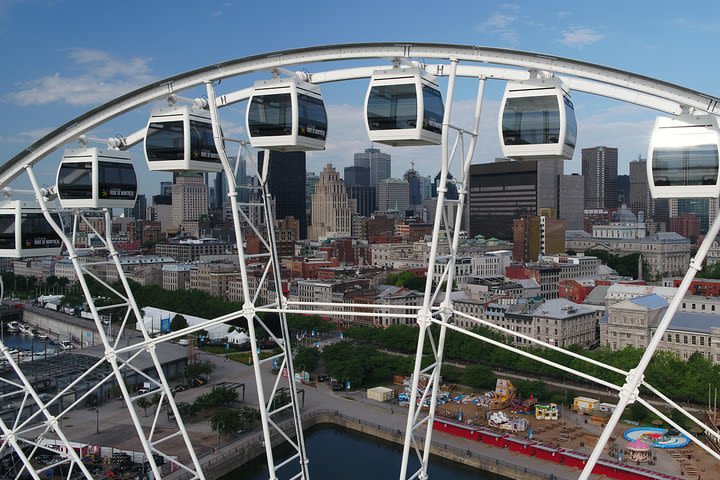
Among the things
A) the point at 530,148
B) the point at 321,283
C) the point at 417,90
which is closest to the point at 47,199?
the point at 417,90

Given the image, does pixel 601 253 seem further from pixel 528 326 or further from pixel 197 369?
pixel 197 369

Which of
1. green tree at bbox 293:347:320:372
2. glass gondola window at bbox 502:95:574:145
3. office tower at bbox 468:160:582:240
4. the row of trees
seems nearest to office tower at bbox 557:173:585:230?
office tower at bbox 468:160:582:240

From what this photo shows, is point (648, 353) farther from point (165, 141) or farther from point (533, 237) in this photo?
point (533, 237)

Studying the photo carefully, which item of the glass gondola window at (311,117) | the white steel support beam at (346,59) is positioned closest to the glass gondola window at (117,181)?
the white steel support beam at (346,59)

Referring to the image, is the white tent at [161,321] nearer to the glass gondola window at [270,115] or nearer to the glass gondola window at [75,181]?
the glass gondola window at [75,181]

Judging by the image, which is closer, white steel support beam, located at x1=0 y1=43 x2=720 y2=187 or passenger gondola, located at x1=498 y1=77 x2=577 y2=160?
white steel support beam, located at x1=0 y1=43 x2=720 y2=187

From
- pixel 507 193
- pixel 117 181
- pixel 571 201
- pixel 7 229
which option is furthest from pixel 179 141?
pixel 571 201

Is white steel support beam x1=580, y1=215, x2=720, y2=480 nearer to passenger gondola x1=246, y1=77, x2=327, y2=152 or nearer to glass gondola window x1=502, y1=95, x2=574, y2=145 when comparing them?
glass gondola window x1=502, y1=95, x2=574, y2=145
